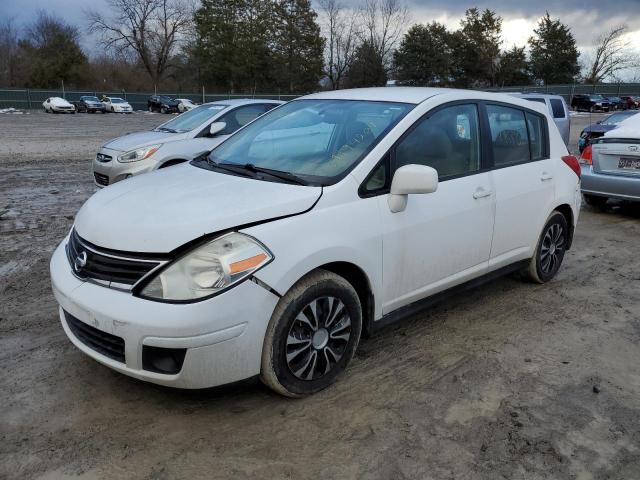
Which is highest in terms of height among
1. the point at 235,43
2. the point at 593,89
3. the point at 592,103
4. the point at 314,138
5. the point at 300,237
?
the point at 235,43

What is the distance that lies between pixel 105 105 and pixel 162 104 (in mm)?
5017

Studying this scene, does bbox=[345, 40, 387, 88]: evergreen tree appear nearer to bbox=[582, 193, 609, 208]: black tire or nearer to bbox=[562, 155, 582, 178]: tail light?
bbox=[582, 193, 609, 208]: black tire

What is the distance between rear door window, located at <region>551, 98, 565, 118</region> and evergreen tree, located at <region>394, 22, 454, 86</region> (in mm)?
55379

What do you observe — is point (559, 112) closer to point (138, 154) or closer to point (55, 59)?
point (138, 154)

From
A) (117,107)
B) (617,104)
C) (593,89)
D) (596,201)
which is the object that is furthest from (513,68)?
(596,201)

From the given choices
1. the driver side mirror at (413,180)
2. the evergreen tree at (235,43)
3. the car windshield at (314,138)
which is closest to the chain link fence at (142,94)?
the evergreen tree at (235,43)

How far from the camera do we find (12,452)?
271 cm

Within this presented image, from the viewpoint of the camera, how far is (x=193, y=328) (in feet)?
8.70

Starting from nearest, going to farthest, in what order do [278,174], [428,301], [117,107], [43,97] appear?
[278,174] → [428,301] → [117,107] → [43,97]

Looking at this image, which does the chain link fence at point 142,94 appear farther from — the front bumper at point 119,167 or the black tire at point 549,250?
the black tire at point 549,250

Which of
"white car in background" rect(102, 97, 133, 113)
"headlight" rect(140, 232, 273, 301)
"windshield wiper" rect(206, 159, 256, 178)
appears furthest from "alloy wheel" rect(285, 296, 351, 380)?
"white car in background" rect(102, 97, 133, 113)

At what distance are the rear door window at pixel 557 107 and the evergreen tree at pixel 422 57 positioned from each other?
5538 centimetres

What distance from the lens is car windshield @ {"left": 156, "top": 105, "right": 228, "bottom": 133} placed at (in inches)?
342

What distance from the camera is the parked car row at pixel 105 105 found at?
45.8 metres
